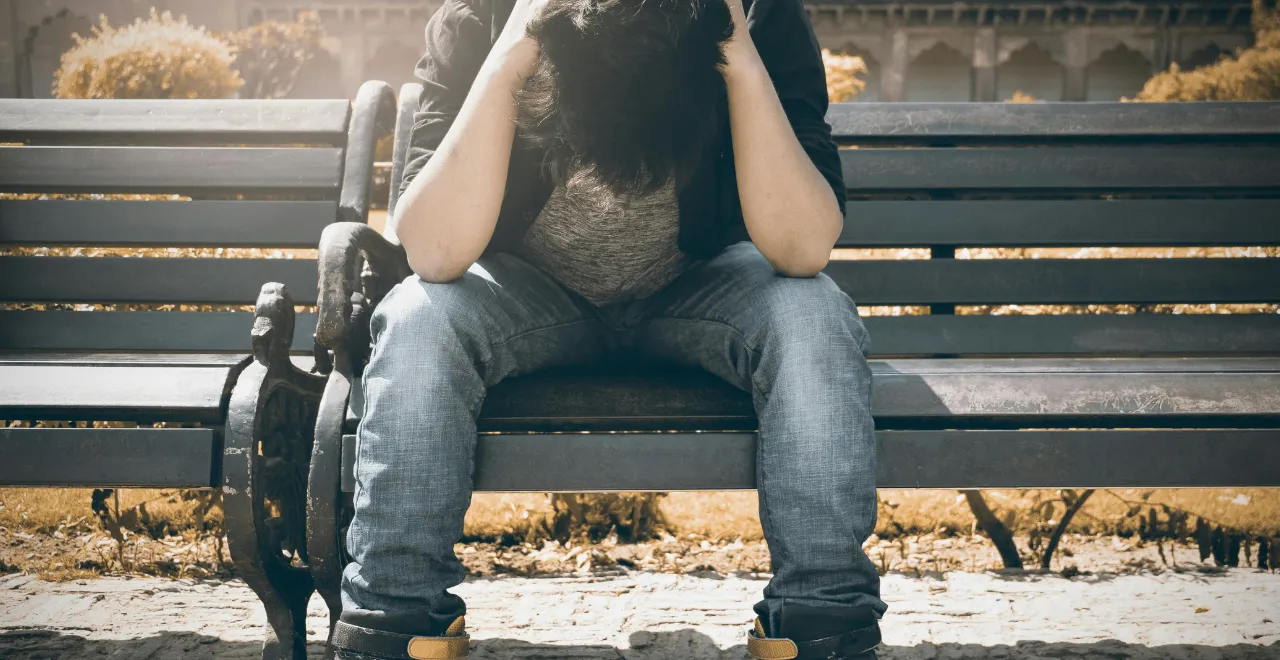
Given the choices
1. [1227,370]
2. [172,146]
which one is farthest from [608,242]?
[172,146]

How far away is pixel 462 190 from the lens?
166cm

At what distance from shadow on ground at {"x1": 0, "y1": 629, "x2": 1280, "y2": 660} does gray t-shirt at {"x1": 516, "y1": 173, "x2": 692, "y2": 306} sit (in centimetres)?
85

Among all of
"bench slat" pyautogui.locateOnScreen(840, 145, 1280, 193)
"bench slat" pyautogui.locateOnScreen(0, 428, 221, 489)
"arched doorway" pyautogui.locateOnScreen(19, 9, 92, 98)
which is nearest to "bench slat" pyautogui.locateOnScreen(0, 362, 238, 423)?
"bench slat" pyautogui.locateOnScreen(0, 428, 221, 489)

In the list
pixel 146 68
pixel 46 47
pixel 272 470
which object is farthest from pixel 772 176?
pixel 46 47

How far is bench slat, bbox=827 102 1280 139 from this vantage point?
7.85 ft

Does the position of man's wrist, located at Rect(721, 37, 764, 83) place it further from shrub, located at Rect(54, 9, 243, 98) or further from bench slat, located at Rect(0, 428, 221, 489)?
shrub, located at Rect(54, 9, 243, 98)

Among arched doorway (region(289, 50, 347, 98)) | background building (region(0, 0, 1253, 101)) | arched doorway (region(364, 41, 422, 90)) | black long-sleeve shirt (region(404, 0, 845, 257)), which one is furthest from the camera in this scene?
arched doorway (region(364, 41, 422, 90))

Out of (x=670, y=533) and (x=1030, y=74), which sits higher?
(x=1030, y=74)

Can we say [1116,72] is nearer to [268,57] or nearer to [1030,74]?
[1030,74]

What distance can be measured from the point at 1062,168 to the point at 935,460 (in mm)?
1108

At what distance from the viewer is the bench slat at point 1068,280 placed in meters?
2.36

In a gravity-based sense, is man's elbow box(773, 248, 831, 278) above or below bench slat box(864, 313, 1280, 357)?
above

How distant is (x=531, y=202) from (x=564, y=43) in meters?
0.34

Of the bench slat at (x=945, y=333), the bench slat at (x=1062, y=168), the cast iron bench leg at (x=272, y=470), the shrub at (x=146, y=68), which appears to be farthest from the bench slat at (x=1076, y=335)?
the shrub at (x=146, y=68)
